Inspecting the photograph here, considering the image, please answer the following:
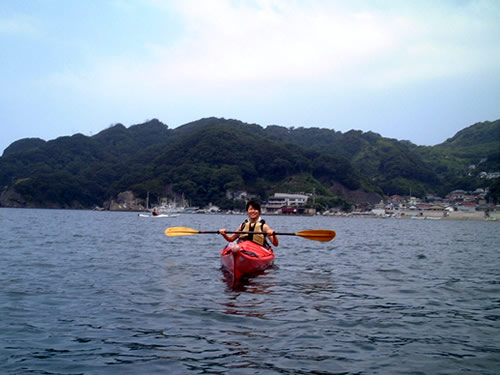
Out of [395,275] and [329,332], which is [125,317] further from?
[395,275]

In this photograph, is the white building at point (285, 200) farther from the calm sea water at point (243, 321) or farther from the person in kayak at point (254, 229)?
the calm sea water at point (243, 321)

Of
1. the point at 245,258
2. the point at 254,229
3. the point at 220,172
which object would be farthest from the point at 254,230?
the point at 220,172

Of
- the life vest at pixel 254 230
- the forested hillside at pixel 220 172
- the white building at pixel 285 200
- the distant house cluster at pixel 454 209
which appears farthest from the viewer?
the forested hillside at pixel 220 172

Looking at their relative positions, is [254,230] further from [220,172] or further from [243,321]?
[220,172]

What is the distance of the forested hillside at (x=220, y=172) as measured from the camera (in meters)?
139

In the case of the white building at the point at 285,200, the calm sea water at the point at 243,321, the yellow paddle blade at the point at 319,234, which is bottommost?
→ the calm sea water at the point at 243,321

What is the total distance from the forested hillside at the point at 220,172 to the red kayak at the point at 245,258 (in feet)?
387

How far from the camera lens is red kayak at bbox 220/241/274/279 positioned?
11.2 meters

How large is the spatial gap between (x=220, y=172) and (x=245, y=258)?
13197cm

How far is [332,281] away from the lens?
11516mm

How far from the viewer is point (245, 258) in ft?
37.3

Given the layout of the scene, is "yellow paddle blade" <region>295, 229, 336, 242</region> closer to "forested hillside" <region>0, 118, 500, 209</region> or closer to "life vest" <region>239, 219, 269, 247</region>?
"life vest" <region>239, 219, 269, 247</region>

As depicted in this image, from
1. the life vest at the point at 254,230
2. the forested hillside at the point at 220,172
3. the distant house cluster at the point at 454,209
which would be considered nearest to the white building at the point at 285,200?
the forested hillside at the point at 220,172

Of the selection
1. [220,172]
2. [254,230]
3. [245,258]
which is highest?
[220,172]
